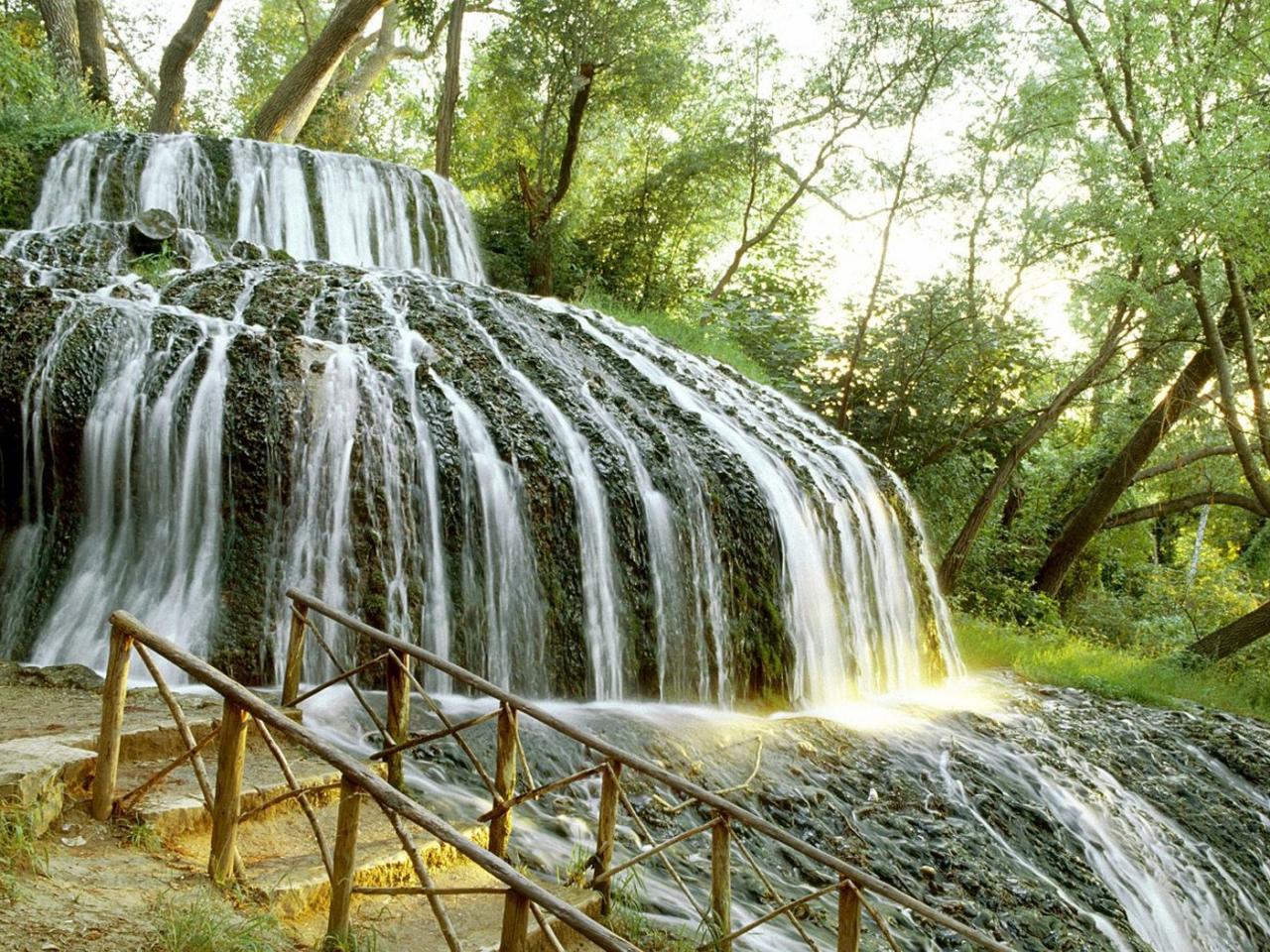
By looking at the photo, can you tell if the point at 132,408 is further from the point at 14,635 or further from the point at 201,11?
the point at 201,11

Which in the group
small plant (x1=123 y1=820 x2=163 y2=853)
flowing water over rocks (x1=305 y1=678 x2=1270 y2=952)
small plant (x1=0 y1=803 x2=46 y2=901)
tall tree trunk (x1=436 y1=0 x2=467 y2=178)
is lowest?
flowing water over rocks (x1=305 y1=678 x2=1270 y2=952)

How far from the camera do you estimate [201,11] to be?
15.9 m

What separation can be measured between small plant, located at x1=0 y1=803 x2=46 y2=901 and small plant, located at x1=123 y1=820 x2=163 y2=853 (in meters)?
0.33

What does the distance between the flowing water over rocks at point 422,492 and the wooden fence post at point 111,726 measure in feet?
7.45

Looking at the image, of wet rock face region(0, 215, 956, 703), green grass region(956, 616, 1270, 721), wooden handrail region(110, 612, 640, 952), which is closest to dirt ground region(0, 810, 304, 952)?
wooden handrail region(110, 612, 640, 952)

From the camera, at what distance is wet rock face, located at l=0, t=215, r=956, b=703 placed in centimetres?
609

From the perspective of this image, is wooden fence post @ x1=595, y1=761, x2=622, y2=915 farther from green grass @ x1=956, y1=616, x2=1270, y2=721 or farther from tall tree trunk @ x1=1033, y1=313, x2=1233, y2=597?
tall tree trunk @ x1=1033, y1=313, x2=1233, y2=597

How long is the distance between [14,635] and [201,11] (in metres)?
13.3

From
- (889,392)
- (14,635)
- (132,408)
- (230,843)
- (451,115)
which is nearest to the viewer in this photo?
(230,843)

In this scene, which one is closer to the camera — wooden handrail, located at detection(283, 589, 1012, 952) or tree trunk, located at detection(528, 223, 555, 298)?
wooden handrail, located at detection(283, 589, 1012, 952)

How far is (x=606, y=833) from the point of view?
3.97 m

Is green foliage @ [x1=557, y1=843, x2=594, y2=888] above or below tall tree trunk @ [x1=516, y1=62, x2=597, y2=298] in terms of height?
below

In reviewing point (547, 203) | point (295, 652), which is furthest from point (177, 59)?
point (295, 652)

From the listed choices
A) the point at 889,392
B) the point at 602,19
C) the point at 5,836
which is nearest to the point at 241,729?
the point at 5,836
